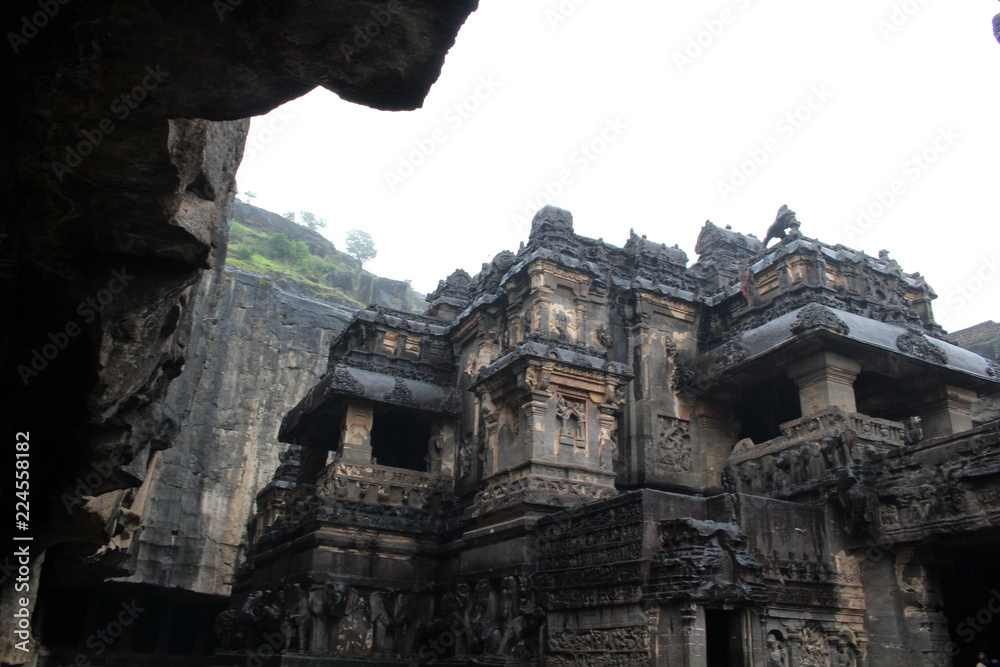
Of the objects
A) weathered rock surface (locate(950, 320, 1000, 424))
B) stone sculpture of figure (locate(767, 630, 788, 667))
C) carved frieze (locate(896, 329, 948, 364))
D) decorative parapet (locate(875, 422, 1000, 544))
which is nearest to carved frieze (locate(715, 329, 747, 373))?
carved frieze (locate(896, 329, 948, 364))

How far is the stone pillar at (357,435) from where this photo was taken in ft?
52.9

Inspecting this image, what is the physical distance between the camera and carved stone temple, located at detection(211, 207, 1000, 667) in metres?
9.70

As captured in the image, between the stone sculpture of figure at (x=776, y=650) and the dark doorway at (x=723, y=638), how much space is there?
1.42 ft

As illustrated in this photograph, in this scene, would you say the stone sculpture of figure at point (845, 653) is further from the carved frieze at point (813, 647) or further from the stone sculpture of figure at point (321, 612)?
the stone sculpture of figure at point (321, 612)

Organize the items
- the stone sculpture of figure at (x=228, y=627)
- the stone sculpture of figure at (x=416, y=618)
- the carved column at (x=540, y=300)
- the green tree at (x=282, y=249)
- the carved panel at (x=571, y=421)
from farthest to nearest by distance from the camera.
→ the green tree at (x=282, y=249), the stone sculpture of figure at (x=228, y=627), the carved column at (x=540, y=300), the stone sculpture of figure at (x=416, y=618), the carved panel at (x=571, y=421)

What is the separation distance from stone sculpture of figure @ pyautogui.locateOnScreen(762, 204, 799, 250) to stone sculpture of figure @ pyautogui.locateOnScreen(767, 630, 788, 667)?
9.10m

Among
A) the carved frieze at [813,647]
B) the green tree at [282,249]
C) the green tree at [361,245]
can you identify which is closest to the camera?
the carved frieze at [813,647]

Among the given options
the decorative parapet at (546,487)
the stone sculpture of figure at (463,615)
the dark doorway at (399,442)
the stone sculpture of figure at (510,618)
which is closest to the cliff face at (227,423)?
the dark doorway at (399,442)

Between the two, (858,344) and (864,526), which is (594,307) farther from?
(864,526)

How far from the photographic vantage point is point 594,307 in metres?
16.0

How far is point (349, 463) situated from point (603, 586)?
7.58 m

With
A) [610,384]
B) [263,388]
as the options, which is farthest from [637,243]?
[263,388]

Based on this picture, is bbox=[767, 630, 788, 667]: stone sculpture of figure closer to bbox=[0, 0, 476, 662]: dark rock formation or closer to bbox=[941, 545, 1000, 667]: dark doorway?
bbox=[941, 545, 1000, 667]: dark doorway

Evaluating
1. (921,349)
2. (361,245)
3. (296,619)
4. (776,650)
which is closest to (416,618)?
(296,619)
